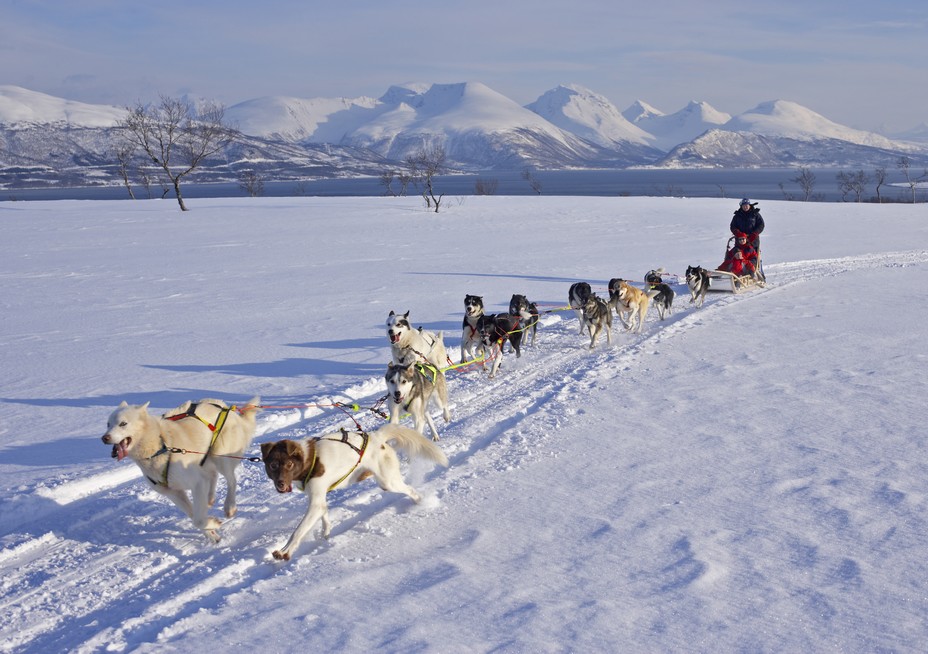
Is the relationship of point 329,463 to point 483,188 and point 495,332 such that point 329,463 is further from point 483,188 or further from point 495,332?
point 483,188

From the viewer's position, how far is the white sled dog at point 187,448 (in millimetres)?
3974

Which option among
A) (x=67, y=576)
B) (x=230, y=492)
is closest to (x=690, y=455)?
(x=230, y=492)

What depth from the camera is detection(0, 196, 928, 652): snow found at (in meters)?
3.32

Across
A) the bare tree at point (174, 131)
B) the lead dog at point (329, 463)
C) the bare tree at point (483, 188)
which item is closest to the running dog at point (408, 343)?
the lead dog at point (329, 463)

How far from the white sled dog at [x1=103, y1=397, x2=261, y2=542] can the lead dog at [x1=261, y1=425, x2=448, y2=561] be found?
0.48 metres

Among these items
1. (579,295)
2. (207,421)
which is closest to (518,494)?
(207,421)

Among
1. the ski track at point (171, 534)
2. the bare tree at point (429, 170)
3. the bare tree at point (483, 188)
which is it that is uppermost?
the bare tree at point (429, 170)

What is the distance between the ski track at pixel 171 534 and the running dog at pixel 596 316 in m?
1.87

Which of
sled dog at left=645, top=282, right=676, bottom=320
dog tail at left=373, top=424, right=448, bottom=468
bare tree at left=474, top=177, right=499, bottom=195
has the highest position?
dog tail at left=373, top=424, right=448, bottom=468

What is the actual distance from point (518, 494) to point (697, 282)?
7664mm

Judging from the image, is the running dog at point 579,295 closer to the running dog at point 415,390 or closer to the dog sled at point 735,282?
the running dog at point 415,390

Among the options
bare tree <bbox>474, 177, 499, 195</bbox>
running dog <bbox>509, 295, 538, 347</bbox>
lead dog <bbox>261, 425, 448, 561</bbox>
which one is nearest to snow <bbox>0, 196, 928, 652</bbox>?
lead dog <bbox>261, 425, 448, 561</bbox>

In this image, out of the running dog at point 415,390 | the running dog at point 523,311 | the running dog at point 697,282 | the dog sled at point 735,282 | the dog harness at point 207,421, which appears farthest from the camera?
the dog sled at point 735,282

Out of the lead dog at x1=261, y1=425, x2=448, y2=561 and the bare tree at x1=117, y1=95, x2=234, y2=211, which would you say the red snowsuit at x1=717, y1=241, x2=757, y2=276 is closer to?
the lead dog at x1=261, y1=425, x2=448, y2=561
